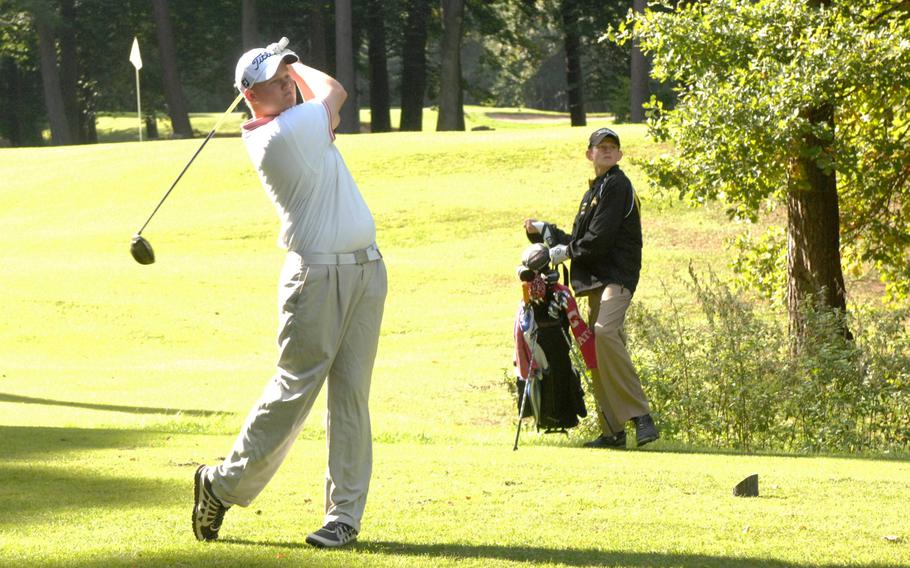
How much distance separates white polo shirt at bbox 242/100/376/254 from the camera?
543 cm

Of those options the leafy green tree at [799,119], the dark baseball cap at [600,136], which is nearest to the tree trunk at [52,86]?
the leafy green tree at [799,119]

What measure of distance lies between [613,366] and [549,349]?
0.48m

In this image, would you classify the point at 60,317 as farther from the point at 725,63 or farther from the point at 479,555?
the point at 479,555

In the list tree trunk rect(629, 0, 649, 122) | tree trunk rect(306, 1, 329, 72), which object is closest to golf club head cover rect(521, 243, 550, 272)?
tree trunk rect(629, 0, 649, 122)

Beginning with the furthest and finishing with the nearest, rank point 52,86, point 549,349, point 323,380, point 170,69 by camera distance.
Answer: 1. point 52,86
2. point 170,69
3. point 549,349
4. point 323,380

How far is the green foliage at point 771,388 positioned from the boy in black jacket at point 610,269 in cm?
173

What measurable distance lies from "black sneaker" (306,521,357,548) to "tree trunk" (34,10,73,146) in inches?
1972

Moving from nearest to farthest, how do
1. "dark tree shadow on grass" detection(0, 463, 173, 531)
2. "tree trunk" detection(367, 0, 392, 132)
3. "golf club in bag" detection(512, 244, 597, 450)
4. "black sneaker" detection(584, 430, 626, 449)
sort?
1. "dark tree shadow on grass" detection(0, 463, 173, 531)
2. "golf club in bag" detection(512, 244, 597, 450)
3. "black sneaker" detection(584, 430, 626, 449)
4. "tree trunk" detection(367, 0, 392, 132)

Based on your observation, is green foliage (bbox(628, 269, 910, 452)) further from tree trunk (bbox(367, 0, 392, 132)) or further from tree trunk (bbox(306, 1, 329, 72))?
tree trunk (bbox(367, 0, 392, 132))

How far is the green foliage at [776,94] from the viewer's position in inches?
497

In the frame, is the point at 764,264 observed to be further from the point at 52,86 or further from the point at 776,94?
the point at 52,86

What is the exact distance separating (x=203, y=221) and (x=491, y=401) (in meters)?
14.8

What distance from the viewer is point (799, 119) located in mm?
12688

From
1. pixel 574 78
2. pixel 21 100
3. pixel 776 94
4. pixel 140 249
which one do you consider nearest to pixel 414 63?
pixel 574 78
